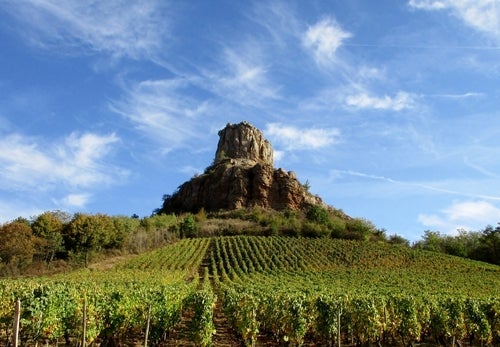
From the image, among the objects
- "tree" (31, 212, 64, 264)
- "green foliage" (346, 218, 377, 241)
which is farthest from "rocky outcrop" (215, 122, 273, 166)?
"tree" (31, 212, 64, 264)

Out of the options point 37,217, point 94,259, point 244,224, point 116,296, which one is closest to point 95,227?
point 94,259

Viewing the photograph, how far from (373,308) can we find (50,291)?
10863 mm

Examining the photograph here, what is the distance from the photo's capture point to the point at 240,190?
9281cm

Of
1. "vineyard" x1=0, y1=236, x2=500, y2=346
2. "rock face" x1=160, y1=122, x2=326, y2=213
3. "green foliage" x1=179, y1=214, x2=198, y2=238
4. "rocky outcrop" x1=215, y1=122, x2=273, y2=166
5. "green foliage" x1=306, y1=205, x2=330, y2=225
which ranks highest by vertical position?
"rocky outcrop" x1=215, y1=122, x2=273, y2=166

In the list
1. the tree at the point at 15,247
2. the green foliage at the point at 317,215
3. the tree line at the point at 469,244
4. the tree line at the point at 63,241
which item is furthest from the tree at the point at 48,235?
the tree line at the point at 469,244

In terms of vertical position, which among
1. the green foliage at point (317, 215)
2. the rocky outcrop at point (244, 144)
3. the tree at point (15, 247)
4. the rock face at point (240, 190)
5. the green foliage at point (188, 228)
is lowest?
the tree at point (15, 247)

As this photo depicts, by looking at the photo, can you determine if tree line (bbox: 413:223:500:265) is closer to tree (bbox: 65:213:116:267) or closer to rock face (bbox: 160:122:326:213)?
rock face (bbox: 160:122:326:213)

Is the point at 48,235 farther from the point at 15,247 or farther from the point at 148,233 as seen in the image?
the point at 148,233

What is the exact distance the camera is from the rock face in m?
91.2

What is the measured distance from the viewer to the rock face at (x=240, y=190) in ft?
299

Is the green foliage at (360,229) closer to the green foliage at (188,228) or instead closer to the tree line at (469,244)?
the tree line at (469,244)

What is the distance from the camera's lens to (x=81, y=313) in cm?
1414

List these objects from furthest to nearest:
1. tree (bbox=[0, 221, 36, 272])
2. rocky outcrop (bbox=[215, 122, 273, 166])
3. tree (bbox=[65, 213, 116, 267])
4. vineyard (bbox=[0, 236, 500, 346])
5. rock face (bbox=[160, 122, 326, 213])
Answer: rocky outcrop (bbox=[215, 122, 273, 166]), rock face (bbox=[160, 122, 326, 213]), tree (bbox=[65, 213, 116, 267]), tree (bbox=[0, 221, 36, 272]), vineyard (bbox=[0, 236, 500, 346])

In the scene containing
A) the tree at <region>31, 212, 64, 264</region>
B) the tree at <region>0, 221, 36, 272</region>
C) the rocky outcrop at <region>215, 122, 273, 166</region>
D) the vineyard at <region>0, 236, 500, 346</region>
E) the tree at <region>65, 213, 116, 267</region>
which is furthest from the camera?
the rocky outcrop at <region>215, 122, 273, 166</region>
